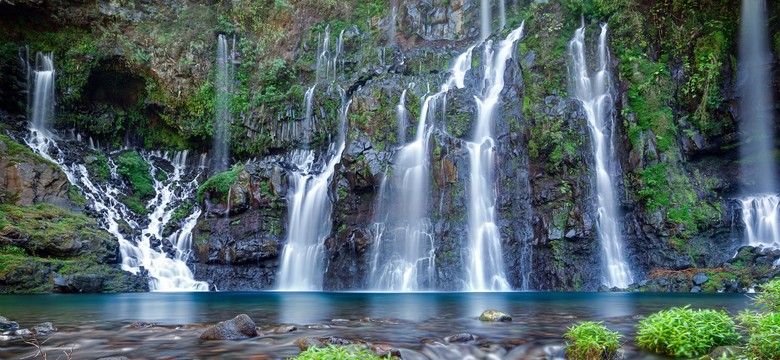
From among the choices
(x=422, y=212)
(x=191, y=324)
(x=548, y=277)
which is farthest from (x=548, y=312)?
(x=422, y=212)

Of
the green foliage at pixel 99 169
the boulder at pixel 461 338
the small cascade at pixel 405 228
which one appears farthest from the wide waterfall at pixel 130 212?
the boulder at pixel 461 338

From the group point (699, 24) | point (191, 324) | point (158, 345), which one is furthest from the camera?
point (699, 24)

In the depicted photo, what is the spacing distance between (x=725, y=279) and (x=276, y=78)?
2739 cm

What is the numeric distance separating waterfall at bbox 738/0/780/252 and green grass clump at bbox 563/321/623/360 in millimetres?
21873

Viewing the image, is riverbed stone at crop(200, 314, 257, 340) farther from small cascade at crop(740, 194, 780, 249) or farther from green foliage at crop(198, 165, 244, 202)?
small cascade at crop(740, 194, 780, 249)

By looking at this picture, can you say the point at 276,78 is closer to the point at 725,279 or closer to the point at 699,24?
the point at 699,24

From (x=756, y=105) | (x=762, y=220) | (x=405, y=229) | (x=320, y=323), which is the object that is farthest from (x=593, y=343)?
(x=756, y=105)

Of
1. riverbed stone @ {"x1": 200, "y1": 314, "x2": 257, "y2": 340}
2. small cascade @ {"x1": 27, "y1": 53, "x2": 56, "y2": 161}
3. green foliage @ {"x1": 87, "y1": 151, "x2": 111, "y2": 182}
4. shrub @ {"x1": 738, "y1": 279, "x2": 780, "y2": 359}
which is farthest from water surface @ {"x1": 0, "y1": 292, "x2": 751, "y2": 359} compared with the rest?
small cascade @ {"x1": 27, "y1": 53, "x2": 56, "y2": 161}

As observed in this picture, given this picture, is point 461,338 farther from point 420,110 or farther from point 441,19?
point 441,19

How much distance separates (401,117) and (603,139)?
33.1ft

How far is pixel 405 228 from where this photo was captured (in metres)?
23.8

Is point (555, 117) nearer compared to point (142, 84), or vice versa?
point (555, 117)

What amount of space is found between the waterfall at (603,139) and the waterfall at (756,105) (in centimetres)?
A: 606

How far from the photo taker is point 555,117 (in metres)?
24.2
